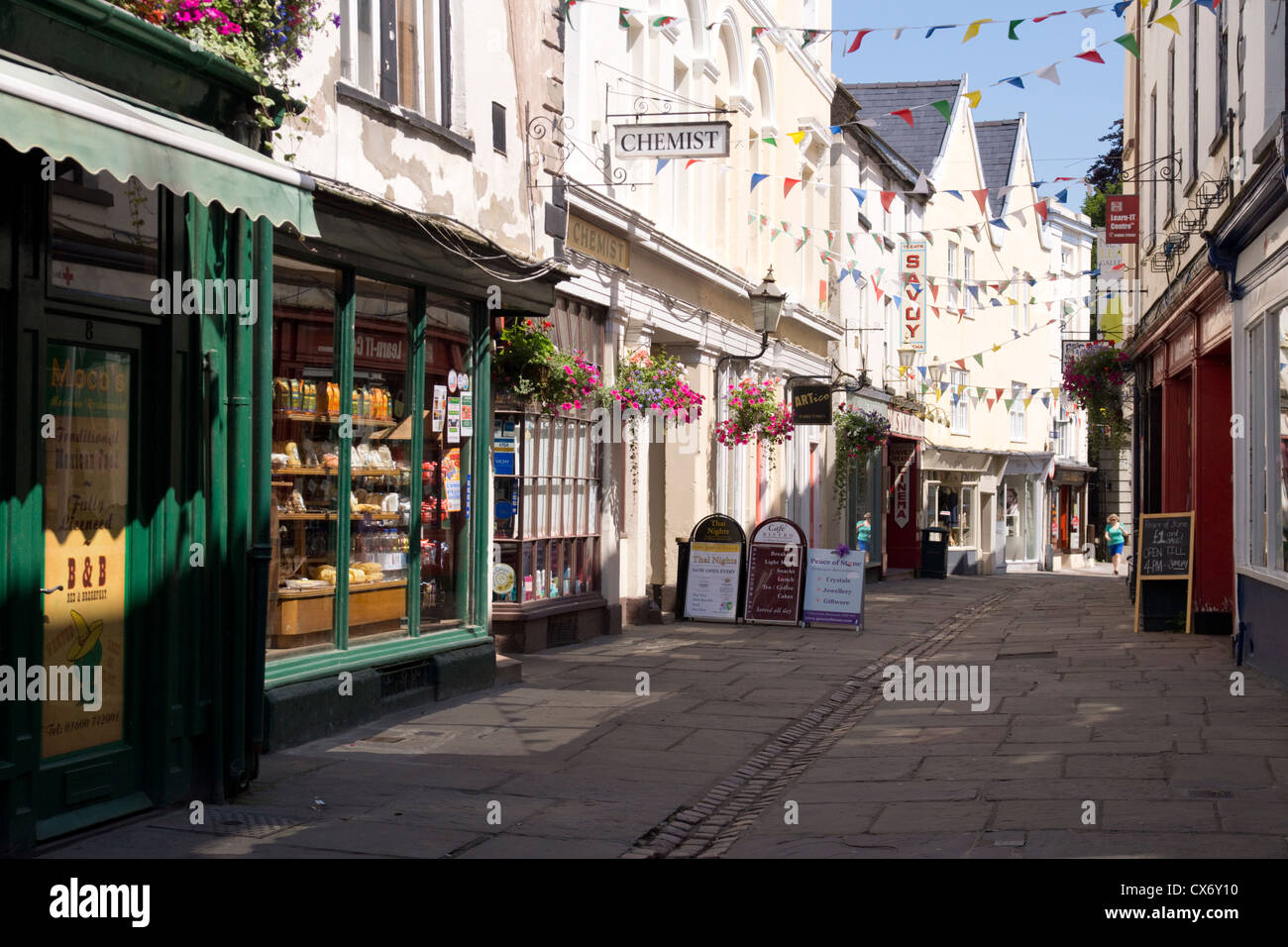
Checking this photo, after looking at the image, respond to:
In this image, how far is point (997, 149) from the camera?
139 feet

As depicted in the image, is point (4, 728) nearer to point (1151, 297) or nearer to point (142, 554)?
point (142, 554)

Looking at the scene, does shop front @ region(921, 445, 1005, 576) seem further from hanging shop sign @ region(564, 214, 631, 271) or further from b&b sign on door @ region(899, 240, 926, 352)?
hanging shop sign @ region(564, 214, 631, 271)

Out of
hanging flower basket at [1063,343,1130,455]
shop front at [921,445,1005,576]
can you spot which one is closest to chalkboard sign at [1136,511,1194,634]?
hanging flower basket at [1063,343,1130,455]

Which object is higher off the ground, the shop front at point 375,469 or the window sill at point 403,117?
the window sill at point 403,117

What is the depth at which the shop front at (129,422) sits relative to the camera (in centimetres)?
587

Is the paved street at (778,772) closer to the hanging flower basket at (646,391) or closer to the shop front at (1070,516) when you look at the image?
the hanging flower basket at (646,391)

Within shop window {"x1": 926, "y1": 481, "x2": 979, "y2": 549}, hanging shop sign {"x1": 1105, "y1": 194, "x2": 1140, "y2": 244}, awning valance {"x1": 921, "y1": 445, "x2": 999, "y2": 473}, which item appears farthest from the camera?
shop window {"x1": 926, "y1": 481, "x2": 979, "y2": 549}

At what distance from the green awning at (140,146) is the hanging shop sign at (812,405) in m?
14.8

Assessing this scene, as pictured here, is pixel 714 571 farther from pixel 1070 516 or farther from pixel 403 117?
pixel 1070 516

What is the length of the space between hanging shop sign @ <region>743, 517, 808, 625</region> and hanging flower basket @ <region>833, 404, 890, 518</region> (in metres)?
10.0

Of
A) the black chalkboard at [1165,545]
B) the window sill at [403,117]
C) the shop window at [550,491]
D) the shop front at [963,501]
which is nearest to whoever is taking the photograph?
the window sill at [403,117]

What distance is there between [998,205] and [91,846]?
3775 centimetres

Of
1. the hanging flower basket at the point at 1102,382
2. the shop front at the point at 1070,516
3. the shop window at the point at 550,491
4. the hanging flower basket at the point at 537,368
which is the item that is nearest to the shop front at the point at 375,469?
the hanging flower basket at the point at 537,368

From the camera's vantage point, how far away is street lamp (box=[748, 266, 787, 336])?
19.0 meters
